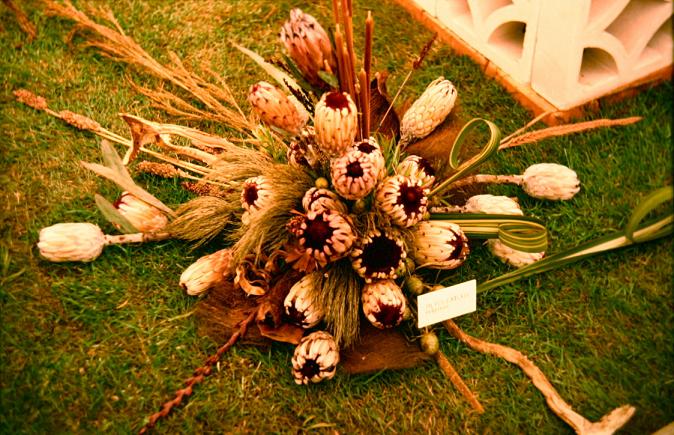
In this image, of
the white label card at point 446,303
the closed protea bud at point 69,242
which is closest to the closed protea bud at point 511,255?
the white label card at point 446,303

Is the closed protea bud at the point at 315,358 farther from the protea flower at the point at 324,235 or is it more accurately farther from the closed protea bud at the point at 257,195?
the closed protea bud at the point at 257,195

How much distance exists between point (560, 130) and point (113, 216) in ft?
3.75

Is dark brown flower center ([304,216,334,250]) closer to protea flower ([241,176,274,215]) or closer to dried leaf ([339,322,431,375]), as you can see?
protea flower ([241,176,274,215])

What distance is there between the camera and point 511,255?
1.38 meters

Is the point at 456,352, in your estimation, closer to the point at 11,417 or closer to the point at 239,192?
the point at 239,192

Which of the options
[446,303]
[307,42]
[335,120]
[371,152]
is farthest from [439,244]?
[307,42]

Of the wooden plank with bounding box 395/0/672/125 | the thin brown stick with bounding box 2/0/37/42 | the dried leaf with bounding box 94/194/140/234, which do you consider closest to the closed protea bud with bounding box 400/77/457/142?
the wooden plank with bounding box 395/0/672/125

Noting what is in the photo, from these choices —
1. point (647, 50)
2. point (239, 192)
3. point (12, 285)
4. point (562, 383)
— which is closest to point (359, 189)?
point (239, 192)

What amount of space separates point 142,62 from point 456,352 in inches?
47.3

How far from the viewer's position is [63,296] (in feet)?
4.46

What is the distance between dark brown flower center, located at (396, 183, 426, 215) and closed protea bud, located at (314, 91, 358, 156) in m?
0.15

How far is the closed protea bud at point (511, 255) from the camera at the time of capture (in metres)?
1.37

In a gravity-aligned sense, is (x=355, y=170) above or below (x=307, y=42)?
below

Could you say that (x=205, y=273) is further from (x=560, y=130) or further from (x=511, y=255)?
(x=560, y=130)
